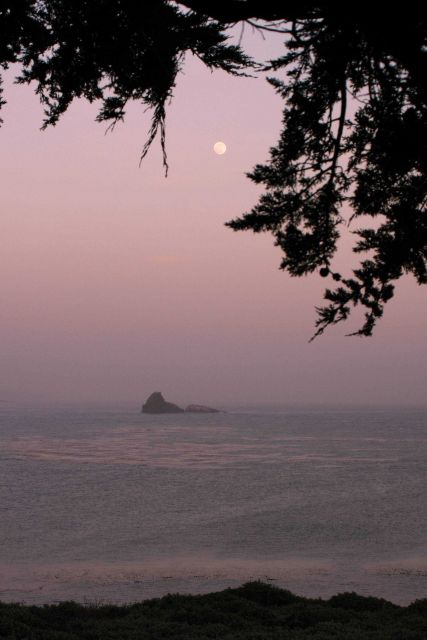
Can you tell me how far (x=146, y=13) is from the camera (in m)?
5.54

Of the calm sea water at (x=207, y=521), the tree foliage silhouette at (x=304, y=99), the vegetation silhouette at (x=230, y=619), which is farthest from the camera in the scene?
the calm sea water at (x=207, y=521)

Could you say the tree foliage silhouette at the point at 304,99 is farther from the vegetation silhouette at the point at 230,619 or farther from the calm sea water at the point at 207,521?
the calm sea water at the point at 207,521

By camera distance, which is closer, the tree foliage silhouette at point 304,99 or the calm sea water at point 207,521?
the tree foliage silhouette at point 304,99

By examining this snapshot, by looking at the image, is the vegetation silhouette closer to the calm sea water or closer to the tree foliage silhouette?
the calm sea water

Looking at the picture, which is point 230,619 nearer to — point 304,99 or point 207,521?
point 304,99

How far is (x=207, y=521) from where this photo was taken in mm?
45844

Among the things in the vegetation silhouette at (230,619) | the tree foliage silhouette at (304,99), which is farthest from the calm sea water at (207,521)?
the tree foliage silhouette at (304,99)

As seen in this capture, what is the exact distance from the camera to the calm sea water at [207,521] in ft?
96.0

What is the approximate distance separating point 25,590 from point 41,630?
517 inches

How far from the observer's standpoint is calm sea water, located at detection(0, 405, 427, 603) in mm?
29266

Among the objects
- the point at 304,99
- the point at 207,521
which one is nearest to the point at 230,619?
the point at 304,99

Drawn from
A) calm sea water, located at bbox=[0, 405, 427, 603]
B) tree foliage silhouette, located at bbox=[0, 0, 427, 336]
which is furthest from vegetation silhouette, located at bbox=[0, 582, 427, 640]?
tree foliage silhouette, located at bbox=[0, 0, 427, 336]

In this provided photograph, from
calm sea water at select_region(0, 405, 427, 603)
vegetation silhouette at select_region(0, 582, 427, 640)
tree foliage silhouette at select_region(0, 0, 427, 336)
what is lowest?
calm sea water at select_region(0, 405, 427, 603)

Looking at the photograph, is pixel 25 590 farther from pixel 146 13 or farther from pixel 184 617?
pixel 146 13
